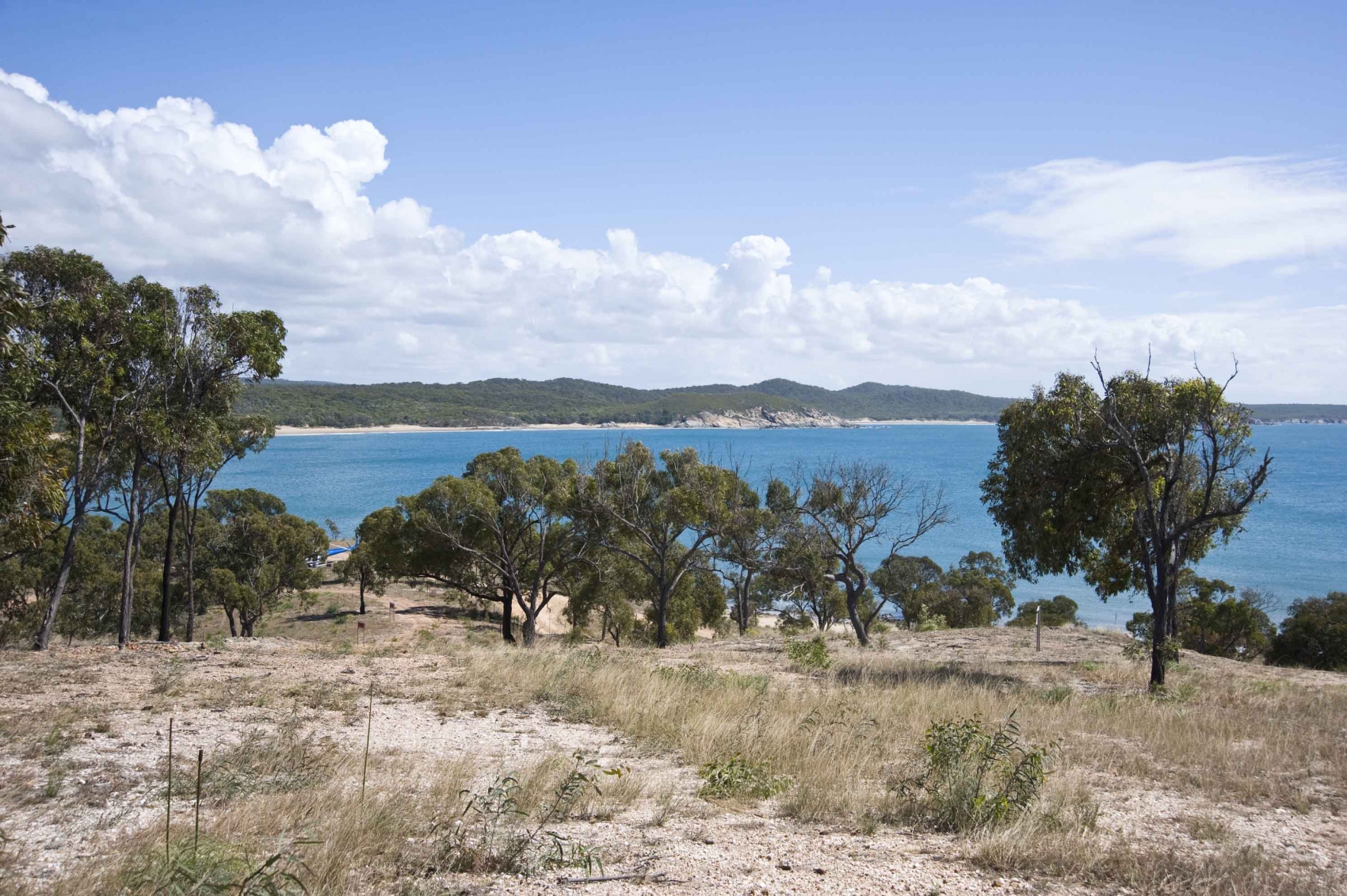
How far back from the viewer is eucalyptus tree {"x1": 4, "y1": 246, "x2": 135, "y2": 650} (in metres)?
17.0

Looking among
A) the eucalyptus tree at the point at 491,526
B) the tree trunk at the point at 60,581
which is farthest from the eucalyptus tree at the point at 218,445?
the eucalyptus tree at the point at 491,526

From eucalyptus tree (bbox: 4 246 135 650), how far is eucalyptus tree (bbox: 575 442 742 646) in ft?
42.4

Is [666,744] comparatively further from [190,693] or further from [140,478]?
[140,478]

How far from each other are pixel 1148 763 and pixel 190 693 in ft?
38.7

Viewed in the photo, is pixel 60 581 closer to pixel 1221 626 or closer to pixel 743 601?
pixel 743 601

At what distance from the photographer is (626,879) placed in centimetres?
526

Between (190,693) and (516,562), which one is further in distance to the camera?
(516,562)

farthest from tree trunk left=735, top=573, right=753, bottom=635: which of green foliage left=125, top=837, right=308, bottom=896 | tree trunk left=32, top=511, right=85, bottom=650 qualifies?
green foliage left=125, top=837, right=308, bottom=896

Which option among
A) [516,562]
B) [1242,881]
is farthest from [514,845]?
[516,562]

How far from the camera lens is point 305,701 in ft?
34.9

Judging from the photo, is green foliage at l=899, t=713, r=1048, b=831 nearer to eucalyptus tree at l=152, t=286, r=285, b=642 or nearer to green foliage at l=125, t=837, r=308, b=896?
green foliage at l=125, t=837, r=308, b=896

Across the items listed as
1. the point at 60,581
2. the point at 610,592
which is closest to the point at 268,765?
the point at 60,581

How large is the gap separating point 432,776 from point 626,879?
282 centimetres

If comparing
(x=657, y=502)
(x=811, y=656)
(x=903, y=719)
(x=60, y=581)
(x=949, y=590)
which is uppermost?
(x=657, y=502)
